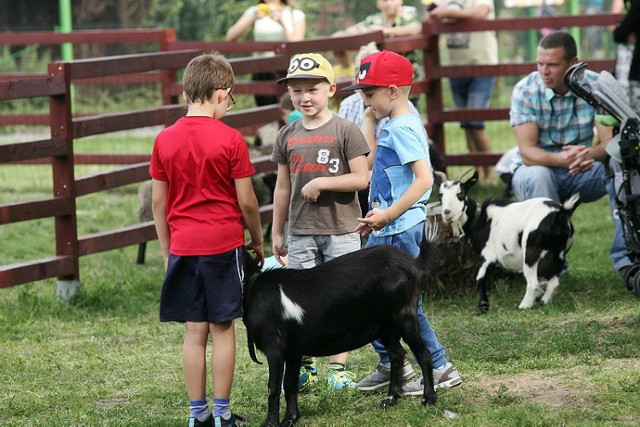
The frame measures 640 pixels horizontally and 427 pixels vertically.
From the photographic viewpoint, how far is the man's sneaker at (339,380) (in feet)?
16.5

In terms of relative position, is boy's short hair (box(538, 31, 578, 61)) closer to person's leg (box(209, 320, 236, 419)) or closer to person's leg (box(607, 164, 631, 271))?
person's leg (box(607, 164, 631, 271))

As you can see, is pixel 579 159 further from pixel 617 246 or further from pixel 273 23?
pixel 273 23

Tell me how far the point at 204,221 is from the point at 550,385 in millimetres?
1735

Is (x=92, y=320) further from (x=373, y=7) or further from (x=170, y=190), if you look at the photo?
(x=373, y=7)

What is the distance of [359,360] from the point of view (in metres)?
5.67

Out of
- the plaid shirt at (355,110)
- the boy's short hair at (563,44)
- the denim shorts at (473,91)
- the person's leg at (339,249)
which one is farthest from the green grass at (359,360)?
the denim shorts at (473,91)

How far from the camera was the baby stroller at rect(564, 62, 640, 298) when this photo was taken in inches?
241

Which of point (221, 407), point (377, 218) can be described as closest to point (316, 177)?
point (377, 218)

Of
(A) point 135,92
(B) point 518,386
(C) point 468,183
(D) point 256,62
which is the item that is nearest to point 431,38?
(D) point 256,62

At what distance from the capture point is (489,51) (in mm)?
11547

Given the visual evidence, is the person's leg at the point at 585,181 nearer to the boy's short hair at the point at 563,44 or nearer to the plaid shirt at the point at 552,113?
the plaid shirt at the point at 552,113

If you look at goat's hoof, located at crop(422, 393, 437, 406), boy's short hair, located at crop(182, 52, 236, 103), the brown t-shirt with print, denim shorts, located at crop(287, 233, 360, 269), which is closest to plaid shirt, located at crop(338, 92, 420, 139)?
the brown t-shirt with print

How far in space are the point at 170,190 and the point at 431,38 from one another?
688 cm

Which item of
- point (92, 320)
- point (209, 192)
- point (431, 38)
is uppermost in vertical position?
point (431, 38)
